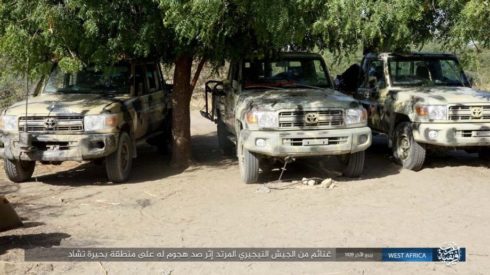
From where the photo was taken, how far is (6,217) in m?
5.36

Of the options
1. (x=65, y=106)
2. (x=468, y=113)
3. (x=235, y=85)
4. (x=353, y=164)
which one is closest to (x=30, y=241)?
(x=65, y=106)

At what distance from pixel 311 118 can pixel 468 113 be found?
2.43 metres

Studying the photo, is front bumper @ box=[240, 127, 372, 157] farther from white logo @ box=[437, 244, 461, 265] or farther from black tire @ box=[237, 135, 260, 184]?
white logo @ box=[437, 244, 461, 265]

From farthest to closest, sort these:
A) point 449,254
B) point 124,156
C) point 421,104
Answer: point 124,156 → point 421,104 → point 449,254

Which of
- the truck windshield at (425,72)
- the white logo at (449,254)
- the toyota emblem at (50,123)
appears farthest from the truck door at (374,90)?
the toyota emblem at (50,123)

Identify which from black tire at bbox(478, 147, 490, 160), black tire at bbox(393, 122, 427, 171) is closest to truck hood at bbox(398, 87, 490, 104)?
black tire at bbox(393, 122, 427, 171)

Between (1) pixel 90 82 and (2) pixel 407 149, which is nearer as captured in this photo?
(2) pixel 407 149

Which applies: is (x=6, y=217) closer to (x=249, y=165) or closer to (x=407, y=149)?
(x=249, y=165)

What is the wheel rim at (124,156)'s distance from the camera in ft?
27.9

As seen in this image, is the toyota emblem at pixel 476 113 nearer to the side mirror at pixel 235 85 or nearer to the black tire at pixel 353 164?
the black tire at pixel 353 164

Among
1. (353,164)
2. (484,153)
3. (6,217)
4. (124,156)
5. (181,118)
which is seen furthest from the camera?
(181,118)

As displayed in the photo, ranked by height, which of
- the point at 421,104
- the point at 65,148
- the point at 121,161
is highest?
the point at 421,104

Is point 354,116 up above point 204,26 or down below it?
below

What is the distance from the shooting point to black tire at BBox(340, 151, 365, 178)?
8.06 metres
